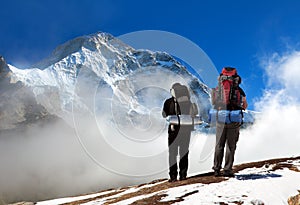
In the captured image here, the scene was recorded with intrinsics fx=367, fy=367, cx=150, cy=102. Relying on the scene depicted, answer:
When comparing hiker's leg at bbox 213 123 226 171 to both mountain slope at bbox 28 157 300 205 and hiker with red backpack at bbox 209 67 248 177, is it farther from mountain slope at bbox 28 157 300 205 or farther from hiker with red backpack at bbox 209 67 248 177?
mountain slope at bbox 28 157 300 205

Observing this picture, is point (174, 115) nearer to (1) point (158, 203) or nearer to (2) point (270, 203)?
(1) point (158, 203)

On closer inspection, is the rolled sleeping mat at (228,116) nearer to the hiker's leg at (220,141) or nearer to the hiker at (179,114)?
the hiker's leg at (220,141)

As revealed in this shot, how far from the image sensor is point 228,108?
52.0ft

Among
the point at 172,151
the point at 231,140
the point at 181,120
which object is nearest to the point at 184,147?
the point at 172,151

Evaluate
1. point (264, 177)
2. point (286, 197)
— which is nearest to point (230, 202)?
point (286, 197)

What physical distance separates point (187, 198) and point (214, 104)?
186 inches

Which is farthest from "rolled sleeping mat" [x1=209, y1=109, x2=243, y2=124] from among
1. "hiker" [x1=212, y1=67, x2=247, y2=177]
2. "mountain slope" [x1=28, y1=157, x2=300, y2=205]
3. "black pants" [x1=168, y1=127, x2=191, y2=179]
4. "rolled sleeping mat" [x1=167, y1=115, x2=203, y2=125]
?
"mountain slope" [x1=28, y1=157, x2=300, y2=205]

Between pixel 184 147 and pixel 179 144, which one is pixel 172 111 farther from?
pixel 184 147

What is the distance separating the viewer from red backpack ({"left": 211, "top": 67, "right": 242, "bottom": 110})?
1573 cm

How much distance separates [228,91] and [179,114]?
2785 millimetres

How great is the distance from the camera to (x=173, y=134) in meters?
17.6

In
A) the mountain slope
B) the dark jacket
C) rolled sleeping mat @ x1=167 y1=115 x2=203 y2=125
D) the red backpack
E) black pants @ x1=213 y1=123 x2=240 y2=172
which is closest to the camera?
the mountain slope

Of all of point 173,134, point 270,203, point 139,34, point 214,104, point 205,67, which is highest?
point 139,34

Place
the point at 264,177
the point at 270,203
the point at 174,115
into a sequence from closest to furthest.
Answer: the point at 270,203
the point at 264,177
the point at 174,115
